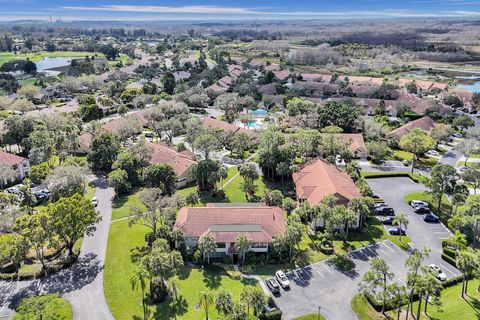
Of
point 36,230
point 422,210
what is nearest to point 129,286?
point 36,230

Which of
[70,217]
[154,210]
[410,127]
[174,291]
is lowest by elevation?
[174,291]

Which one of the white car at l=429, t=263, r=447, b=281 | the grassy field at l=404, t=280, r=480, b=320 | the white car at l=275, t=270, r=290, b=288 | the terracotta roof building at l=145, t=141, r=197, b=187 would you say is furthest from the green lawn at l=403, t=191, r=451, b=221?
the terracotta roof building at l=145, t=141, r=197, b=187

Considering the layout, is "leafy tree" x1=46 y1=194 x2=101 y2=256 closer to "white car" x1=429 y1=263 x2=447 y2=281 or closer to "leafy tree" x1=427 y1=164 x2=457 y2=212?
"white car" x1=429 y1=263 x2=447 y2=281

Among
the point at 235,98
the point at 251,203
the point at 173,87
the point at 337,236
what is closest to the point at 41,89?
the point at 173,87

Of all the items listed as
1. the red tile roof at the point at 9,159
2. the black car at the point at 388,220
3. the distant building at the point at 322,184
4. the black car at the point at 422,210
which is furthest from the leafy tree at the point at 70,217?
the black car at the point at 422,210

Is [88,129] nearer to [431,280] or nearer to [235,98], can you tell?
[235,98]

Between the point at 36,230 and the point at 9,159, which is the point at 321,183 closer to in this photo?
the point at 36,230
